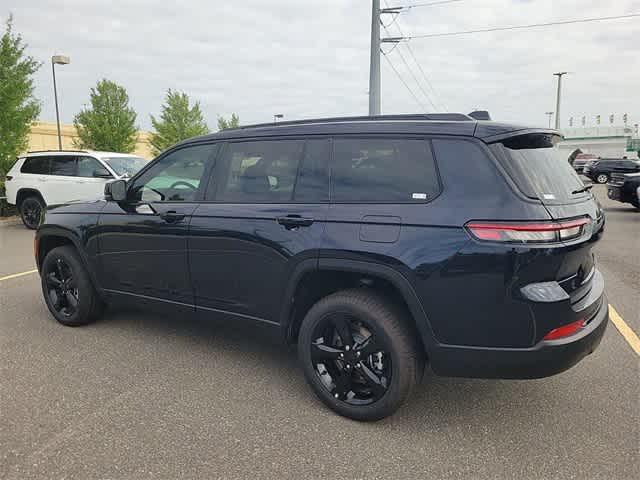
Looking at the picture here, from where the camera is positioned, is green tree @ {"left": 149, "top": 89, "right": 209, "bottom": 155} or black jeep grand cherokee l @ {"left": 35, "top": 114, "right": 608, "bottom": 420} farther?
green tree @ {"left": 149, "top": 89, "right": 209, "bottom": 155}

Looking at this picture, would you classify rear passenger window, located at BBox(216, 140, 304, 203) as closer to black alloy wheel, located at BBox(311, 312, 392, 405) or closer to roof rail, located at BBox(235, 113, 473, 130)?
roof rail, located at BBox(235, 113, 473, 130)

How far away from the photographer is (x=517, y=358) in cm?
248

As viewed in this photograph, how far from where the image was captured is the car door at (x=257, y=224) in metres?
3.05

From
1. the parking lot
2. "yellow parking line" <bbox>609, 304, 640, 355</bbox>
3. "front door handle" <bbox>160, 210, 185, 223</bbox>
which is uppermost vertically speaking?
"front door handle" <bbox>160, 210, 185, 223</bbox>

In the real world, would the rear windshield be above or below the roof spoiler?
below

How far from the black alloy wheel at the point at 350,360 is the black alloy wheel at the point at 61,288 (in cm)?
264

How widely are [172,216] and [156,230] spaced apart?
0.21 meters

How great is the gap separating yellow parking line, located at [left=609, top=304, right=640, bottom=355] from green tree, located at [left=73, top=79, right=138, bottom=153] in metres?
21.4

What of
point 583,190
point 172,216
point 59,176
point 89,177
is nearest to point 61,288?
point 172,216

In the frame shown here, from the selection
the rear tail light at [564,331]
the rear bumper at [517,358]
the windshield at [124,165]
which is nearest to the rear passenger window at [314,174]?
the rear bumper at [517,358]

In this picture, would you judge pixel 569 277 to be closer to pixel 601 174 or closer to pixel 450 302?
pixel 450 302

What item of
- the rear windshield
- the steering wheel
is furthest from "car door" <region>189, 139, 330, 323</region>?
the rear windshield

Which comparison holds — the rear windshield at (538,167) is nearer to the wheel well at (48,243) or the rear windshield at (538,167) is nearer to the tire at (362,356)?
the tire at (362,356)

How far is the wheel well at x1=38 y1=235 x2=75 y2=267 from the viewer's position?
15.0 ft
